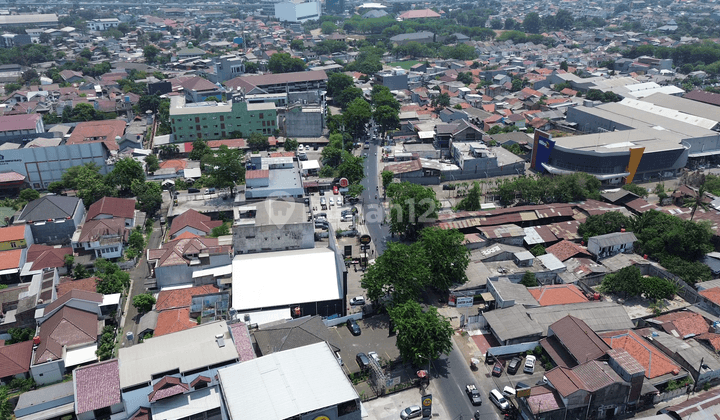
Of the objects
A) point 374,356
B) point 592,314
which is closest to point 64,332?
point 374,356

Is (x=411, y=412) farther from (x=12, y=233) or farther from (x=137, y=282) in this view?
(x=12, y=233)

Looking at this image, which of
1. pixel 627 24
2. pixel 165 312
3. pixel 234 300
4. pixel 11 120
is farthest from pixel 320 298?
pixel 627 24

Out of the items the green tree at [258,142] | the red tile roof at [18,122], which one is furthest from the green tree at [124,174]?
the red tile roof at [18,122]

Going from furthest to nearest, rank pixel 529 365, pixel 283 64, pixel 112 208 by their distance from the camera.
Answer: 1. pixel 283 64
2. pixel 112 208
3. pixel 529 365

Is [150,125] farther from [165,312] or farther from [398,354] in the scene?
[398,354]

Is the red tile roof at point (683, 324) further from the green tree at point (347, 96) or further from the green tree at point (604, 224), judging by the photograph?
the green tree at point (347, 96)

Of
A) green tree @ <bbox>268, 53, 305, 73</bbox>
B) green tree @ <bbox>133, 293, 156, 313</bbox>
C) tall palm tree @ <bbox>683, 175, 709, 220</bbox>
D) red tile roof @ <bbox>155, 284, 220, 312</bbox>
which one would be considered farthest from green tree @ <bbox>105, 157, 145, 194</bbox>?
green tree @ <bbox>268, 53, 305, 73</bbox>
